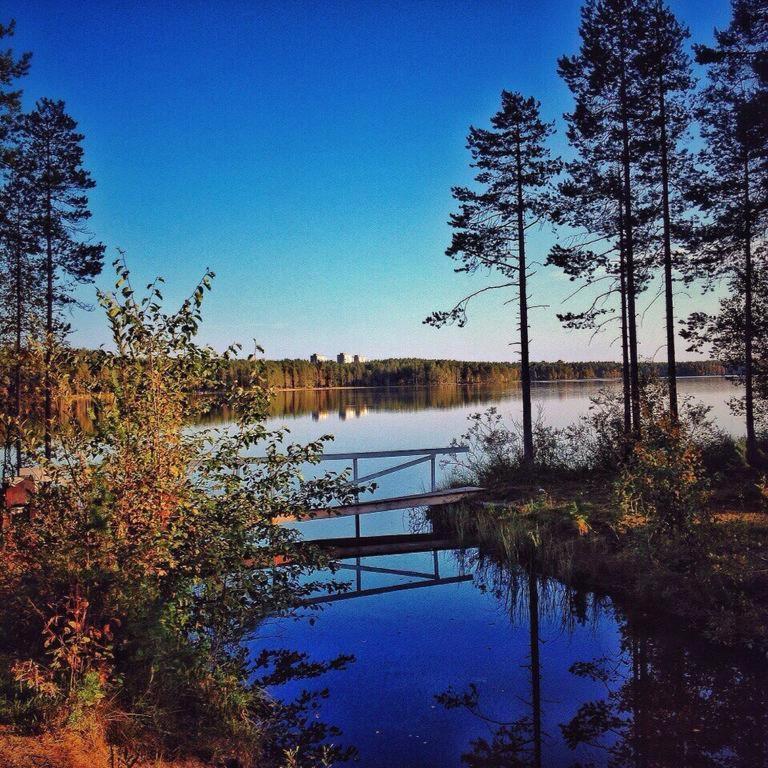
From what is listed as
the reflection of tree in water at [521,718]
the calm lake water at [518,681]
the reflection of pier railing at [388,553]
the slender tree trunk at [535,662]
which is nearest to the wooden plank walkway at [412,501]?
the reflection of pier railing at [388,553]

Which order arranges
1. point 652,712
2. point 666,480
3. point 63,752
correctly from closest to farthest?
point 63,752 → point 652,712 → point 666,480

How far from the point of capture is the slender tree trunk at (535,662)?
565 centimetres

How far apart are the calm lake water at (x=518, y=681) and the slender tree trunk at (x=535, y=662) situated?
26mm

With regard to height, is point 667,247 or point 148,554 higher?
point 667,247

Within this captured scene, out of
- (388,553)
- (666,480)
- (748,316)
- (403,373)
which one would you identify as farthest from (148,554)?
(403,373)

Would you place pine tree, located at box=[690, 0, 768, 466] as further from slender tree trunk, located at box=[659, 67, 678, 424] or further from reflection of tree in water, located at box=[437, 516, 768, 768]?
reflection of tree in water, located at box=[437, 516, 768, 768]

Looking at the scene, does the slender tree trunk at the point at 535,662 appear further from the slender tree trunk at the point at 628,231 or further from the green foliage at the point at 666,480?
the slender tree trunk at the point at 628,231

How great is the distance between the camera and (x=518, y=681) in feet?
22.7

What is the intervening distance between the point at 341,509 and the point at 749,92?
1499 cm

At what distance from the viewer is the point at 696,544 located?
818 cm

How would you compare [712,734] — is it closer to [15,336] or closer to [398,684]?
[398,684]

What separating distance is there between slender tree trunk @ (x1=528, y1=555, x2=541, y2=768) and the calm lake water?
3 cm

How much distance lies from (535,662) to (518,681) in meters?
0.63

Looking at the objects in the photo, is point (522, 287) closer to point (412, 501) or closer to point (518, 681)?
point (412, 501)
